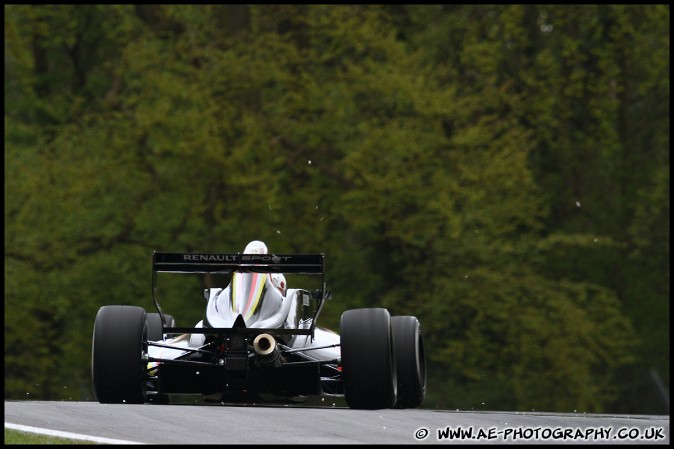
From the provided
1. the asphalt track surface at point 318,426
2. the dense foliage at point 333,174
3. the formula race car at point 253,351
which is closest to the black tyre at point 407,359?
the formula race car at point 253,351

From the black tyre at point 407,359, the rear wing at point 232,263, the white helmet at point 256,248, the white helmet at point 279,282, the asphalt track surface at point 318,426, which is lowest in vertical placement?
the asphalt track surface at point 318,426

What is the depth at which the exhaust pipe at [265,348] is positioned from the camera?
37.2 feet

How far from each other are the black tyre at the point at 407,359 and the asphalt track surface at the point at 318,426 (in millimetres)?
210

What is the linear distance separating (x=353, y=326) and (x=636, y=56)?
71.7ft

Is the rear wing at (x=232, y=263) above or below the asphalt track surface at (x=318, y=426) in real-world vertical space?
above

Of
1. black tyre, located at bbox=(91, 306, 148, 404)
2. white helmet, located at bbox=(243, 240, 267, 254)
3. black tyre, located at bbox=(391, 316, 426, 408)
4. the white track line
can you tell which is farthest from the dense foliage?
the white track line

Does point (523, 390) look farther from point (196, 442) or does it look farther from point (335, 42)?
point (196, 442)

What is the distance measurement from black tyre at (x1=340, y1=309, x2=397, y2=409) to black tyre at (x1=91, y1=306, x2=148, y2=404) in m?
1.77

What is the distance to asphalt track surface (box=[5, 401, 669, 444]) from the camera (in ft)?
33.8

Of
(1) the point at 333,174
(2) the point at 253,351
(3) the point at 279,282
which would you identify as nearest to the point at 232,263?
(2) the point at 253,351

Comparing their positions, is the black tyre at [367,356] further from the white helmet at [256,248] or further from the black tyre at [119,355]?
the black tyre at [119,355]

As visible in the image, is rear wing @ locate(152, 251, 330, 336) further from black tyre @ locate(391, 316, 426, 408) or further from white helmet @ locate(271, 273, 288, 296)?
black tyre @ locate(391, 316, 426, 408)

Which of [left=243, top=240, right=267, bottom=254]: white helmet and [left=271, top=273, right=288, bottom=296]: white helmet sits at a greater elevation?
[left=243, top=240, right=267, bottom=254]: white helmet

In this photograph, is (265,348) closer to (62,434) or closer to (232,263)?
(232,263)
